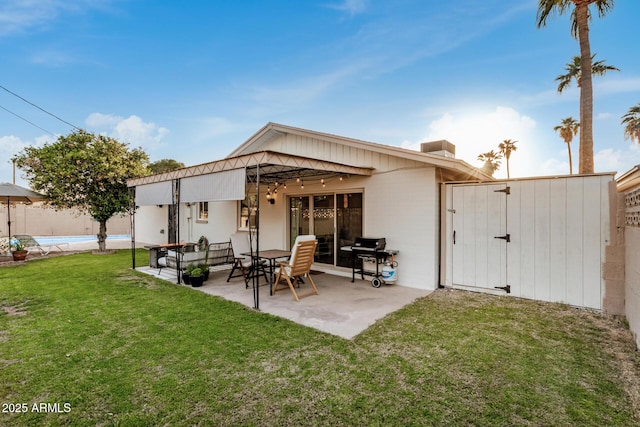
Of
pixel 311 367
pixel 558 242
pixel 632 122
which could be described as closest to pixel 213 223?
pixel 311 367

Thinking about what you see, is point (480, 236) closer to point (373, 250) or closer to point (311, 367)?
point (373, 250)

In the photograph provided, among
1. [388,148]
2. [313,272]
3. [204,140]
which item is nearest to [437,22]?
[388,148]

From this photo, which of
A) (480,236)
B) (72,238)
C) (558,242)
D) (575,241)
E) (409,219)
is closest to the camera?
(575,241)

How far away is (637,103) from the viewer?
1853 cm

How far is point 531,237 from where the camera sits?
5.09m

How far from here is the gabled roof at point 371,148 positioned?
545 cm

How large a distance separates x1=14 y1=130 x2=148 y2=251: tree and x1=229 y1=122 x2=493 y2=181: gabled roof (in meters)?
4.66

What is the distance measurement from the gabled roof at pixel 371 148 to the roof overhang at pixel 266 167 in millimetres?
664

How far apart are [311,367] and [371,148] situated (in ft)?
15.4

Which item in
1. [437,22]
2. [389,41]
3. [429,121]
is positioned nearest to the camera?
[437,22]

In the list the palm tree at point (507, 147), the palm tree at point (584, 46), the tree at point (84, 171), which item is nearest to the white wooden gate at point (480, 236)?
the palm tree at point (584, 46)

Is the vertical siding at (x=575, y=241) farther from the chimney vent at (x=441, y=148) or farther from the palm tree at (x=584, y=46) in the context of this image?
the palm tree at (x=584, y=46)

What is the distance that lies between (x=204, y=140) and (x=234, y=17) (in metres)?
5.74

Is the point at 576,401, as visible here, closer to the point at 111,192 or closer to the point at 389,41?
the point at 389,41
